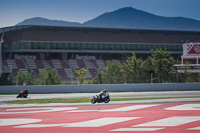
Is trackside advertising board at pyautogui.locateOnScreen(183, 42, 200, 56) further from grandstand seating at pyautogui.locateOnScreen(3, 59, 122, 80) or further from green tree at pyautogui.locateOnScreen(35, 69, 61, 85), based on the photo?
green tree at pyautogui.locateOnScreen(35, 69, 61, 85)

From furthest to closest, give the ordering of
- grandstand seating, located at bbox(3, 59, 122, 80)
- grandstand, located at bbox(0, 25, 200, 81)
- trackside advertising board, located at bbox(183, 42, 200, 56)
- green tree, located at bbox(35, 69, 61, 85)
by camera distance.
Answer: grandstand, located at bbox(0, 25, 200, 81) < grandstand seating, located at bbox(3, 59, 122, 80) < trackside advertising board, located at bbox(183, 42, 200, 56) < green tree, located at bbox(35, 69, 61, 85)

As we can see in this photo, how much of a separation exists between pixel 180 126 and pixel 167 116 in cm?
308

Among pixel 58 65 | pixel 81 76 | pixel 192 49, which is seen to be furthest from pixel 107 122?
pixel 58 65

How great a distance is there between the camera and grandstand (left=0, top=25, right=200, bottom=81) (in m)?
66.4

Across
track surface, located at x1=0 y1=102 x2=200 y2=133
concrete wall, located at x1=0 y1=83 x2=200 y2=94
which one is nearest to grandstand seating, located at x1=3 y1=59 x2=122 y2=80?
concrete wall, located at x1=0 y1=83 x2=200 y2=94

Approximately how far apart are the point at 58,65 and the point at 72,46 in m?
5.47

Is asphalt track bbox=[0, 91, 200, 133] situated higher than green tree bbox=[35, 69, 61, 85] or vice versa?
green tree bbox=[35, 69, 61, 85]

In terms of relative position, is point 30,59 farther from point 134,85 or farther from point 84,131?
point 84,131

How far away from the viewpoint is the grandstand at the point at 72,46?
6638cm

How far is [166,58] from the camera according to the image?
51.1m

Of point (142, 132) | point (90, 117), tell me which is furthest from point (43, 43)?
point (142, 132)

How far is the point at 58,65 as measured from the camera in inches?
A: 2653

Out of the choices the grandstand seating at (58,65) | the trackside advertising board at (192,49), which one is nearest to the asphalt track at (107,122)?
the trackside advertising board at (192,49)

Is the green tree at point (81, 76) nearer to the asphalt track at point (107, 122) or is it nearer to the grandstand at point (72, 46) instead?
the grandstand at point (72, 46)
